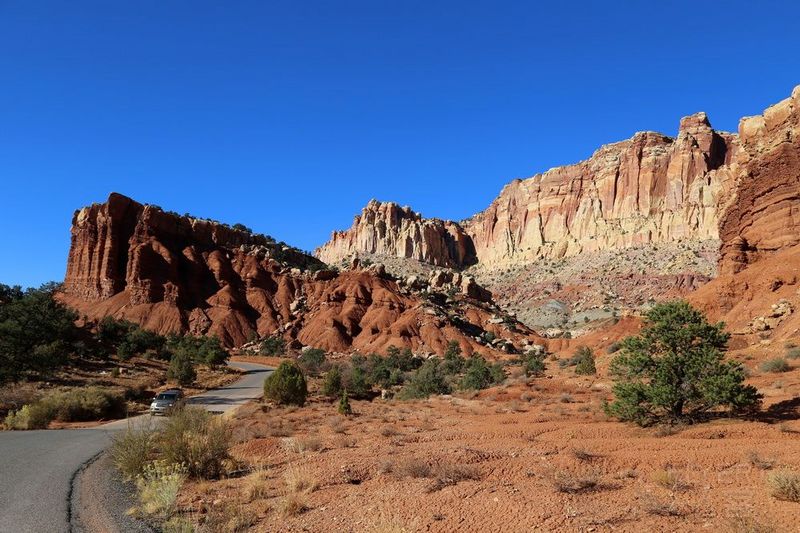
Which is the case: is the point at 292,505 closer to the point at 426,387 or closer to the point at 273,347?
the point at 426,387

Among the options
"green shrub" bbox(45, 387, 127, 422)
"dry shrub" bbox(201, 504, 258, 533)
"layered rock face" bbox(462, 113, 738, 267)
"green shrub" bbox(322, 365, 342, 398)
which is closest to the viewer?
"dry shrub" bbox(201, 504, 258, 533)

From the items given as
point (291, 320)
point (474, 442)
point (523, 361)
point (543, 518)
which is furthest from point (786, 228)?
point (291, 320)

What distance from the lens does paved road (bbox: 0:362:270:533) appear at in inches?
289

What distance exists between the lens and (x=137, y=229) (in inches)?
2857

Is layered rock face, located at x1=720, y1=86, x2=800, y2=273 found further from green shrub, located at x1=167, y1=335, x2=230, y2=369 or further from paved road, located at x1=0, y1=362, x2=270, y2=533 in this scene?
green shrub, located at x1=167, y1=335, x2=230, y2=369

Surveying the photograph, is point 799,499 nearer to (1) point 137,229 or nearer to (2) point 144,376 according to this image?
(2) point 144,376

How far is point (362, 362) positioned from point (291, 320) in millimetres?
24531

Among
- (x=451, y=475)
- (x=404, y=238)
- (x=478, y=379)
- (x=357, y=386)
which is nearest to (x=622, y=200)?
(x=404, y=238)

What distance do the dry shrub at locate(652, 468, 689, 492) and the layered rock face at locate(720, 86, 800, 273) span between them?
3325 centimetres

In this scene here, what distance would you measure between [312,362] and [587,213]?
100 meters

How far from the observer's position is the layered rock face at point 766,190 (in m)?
33.6

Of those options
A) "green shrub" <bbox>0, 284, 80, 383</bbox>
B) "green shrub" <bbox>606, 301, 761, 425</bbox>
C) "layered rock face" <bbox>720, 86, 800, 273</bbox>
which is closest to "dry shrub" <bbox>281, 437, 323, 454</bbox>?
"green shrub" <bbox>606, 301, 761, 425</bbox>

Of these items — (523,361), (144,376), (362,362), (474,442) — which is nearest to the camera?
(474,442)

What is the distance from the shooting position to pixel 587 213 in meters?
128
